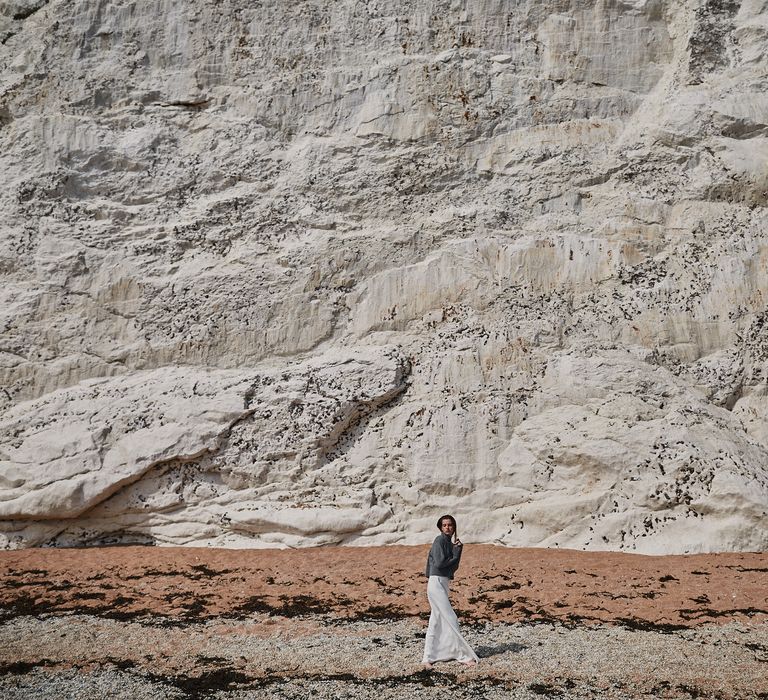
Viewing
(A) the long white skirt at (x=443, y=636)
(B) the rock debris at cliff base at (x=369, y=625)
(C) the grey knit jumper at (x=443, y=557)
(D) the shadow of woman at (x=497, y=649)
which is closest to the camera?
(B) the rock debris at cliff base at (x=369, y=625)

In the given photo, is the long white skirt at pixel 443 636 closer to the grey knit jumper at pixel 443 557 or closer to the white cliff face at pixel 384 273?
the grey knit jumper at pixel 443 557

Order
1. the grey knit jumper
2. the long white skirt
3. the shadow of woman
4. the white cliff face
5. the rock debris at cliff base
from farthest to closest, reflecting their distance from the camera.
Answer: the white cliff face < the shadow of woman < the grey knit jumper < the long white skirt < the rock debris at cliff base

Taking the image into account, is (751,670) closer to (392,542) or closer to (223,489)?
(392,542)

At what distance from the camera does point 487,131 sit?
19.0 meters

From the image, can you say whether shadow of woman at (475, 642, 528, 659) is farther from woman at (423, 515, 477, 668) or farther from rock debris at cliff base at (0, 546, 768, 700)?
woman at (423, 515, 477, 668)

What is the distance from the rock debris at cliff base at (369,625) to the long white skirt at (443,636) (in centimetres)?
14

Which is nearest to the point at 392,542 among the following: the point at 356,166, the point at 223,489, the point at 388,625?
the point at 223,489

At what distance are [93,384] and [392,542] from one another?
Answer: 8403 mm

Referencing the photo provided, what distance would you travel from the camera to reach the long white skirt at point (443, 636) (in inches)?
255

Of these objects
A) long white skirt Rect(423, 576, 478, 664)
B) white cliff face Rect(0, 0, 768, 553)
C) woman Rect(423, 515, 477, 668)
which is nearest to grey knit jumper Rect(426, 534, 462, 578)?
woman Rect(423, 515, 477, 668)

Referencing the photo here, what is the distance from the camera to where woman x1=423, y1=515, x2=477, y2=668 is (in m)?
6.47

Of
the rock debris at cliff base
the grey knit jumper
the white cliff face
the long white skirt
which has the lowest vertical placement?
the rock debris at cliff base

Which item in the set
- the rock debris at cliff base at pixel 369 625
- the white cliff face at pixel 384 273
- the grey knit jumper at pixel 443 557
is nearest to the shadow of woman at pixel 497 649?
the rock debris at cliff base at pixel 369 625

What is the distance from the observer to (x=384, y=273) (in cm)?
1716
